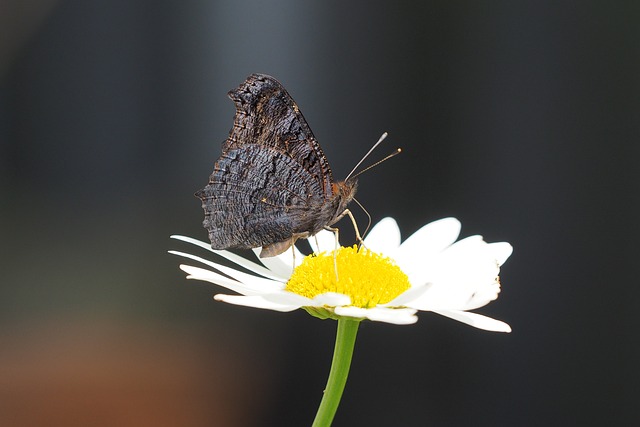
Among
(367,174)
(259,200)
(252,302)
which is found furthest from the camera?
(367,174)

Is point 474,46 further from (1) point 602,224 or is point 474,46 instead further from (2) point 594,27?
(1) point 602,224

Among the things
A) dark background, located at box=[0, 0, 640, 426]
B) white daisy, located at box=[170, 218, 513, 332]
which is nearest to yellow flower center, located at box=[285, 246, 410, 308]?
white daisy, located at box=[170, 218, 513, 332]

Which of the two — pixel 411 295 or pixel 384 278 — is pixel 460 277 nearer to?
pixel 384 278

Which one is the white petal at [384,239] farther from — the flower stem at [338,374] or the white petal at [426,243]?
the flower stem at [338,374]

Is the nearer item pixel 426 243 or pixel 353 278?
pixel 353 278

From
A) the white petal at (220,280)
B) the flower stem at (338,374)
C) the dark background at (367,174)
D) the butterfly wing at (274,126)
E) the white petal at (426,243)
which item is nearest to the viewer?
the flower stem at (338,374)

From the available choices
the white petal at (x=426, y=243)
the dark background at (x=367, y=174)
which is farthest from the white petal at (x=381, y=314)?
the dark background at (x=367, y=174)

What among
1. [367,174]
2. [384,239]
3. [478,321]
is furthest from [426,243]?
[367,174]

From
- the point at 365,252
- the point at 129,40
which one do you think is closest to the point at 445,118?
the point at 129,40
